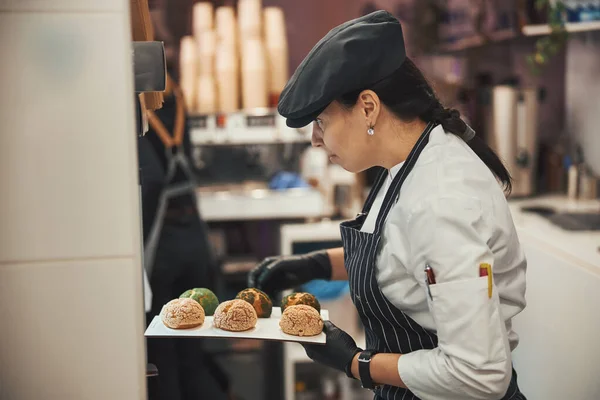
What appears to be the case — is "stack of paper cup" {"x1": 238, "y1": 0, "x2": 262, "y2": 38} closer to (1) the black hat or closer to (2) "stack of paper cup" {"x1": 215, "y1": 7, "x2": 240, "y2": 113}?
(2) "stack of paper cup" {"x1": 215, "y1": 7, "x2": 240, "y2": 113}

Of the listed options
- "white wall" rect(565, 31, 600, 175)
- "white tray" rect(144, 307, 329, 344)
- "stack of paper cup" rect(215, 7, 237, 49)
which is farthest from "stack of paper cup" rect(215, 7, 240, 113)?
"white tray" rect(144, 307, 329, 344)

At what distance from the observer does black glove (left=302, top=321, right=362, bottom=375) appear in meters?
1.24

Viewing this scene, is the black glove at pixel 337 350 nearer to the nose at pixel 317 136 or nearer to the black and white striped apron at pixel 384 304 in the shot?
the black and white striped apron at pixel 384 304

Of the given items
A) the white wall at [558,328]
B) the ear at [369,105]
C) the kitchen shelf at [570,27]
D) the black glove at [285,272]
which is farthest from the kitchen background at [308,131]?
the ear at [369,105]

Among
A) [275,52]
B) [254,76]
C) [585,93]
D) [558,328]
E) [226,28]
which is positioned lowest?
[558,328]

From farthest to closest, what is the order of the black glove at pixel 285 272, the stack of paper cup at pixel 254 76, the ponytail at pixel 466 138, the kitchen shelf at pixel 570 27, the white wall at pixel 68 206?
1. the stack of paper cup at pixel 254 76
2. the kitchen shelf at pixel 570 27
3. the black glove at pixel 285 272
4. the ponytail at pixel 466 138
5. the white wall at pixel 68 206

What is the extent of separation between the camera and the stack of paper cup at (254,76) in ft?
11.6

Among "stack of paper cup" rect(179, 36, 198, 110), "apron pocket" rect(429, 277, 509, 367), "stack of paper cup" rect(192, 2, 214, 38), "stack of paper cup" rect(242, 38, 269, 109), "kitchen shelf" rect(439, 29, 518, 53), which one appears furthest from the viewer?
"stack of paper cup" rect(192, 2, 214, 38)

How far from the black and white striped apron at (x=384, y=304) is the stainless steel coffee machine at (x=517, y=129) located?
2083 millimetres

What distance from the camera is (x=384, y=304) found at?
1.25 metres

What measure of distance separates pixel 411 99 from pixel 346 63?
6.4 inches

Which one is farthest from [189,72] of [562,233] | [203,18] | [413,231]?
[413,231]

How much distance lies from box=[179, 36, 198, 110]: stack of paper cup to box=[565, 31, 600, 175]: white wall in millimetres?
1861

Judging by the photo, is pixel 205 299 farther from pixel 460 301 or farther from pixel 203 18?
pixel 203 18
